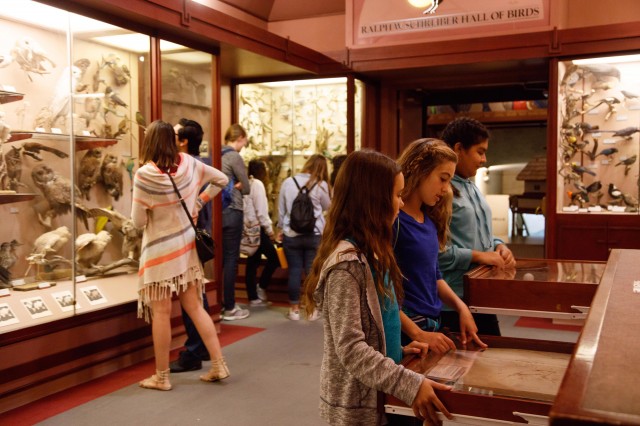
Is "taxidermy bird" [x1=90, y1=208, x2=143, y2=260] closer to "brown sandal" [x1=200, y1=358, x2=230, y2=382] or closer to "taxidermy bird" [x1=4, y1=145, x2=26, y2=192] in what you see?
"taxidermy bird" [x1=4, y1=145, x2=26, y2=192]

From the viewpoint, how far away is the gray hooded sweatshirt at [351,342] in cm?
161

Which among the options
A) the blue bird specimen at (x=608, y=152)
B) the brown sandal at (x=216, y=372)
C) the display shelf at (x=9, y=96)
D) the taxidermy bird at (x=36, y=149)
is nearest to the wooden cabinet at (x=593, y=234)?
the blue bird specimen at (x=608, y=152)

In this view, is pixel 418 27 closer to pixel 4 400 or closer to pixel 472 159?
pixel 472 159

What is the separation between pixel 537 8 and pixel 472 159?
4121 mm

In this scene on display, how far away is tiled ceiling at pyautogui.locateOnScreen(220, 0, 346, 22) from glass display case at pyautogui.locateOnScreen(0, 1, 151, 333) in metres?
3.57

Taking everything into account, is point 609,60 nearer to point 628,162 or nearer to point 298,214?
point 628,162

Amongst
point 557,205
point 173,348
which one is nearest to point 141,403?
point 173,348

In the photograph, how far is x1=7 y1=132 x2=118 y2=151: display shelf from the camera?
13.1ft

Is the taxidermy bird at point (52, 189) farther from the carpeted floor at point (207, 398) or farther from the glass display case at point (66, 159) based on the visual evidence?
the carpeted floor at point (207, 398)

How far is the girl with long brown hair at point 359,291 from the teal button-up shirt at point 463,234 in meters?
0.82

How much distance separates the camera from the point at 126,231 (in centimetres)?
471

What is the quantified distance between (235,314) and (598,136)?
3853 mm

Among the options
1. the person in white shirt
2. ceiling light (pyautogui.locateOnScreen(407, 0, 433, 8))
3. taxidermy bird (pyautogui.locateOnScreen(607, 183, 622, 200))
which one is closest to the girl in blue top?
the person in white shirt

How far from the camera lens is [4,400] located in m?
3.64
